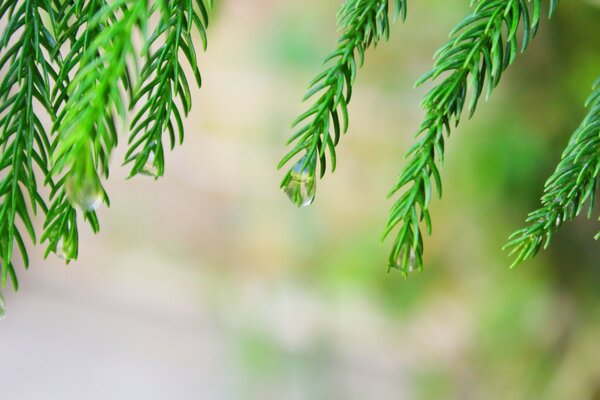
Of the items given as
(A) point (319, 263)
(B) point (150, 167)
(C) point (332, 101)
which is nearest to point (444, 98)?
(C) point (332, 101)

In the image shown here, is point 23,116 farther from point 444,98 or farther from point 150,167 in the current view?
point 444,98

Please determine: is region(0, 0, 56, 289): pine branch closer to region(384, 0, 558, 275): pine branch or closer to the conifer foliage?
the conifer foliage

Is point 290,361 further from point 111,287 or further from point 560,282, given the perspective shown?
point 560,282

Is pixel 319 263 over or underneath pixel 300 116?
underneath

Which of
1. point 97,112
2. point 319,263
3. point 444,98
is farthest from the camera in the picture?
point 319,263

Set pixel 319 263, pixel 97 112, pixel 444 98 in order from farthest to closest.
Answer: pixel 319 263 → pixel 444 98 → pixel 97 112

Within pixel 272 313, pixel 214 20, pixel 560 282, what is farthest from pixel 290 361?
pixel 214 20
